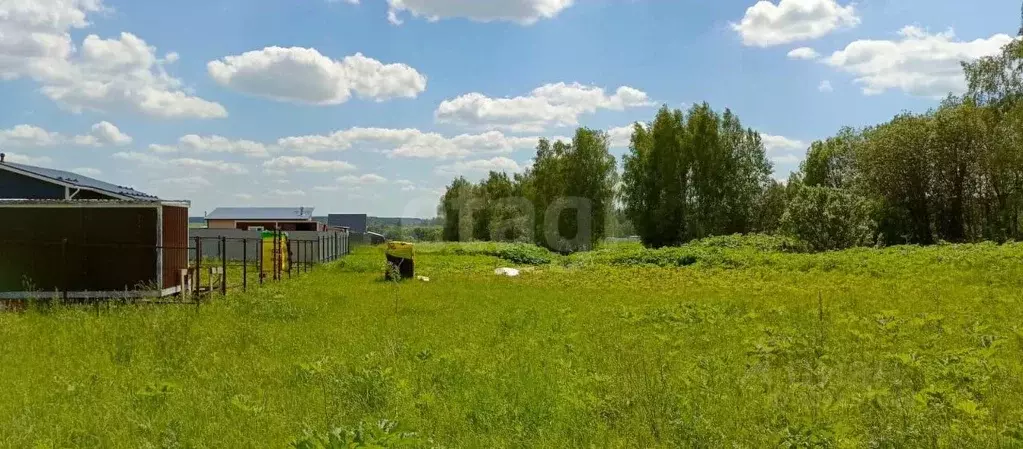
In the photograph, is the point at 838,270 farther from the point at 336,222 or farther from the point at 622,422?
the point at 336,222

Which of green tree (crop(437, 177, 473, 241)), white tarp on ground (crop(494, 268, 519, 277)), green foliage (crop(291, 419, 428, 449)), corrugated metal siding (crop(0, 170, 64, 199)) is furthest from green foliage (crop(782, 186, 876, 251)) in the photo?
green tree (crop(437, 177, 473, 241))

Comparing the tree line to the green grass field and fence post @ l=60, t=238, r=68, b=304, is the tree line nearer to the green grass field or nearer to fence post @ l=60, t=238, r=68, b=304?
the green grass field

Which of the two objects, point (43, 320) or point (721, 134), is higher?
point (721, 134)

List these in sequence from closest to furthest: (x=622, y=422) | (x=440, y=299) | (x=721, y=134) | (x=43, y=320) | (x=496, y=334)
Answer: (x=622, y=422)
(x=496, y=334)
(x=43, y=320)
(x=440, y=299)
(x=721, y=134)

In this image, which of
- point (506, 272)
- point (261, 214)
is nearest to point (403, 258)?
point (506, 272)

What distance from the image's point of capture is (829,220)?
30.5m

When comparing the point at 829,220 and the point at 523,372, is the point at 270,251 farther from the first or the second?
the point at 829,220

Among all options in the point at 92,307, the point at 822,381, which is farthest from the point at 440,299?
the point at 822,381

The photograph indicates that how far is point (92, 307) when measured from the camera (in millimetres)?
11938

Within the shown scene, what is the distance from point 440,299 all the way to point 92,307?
6.76m

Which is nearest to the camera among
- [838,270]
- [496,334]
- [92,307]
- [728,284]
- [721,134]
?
[496,334]

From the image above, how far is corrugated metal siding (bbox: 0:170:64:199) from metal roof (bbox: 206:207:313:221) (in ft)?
103

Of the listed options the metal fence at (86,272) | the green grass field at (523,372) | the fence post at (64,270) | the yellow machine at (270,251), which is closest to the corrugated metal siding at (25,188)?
the metal fence at (86,272)

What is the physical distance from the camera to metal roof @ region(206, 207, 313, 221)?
5106 centimetres
